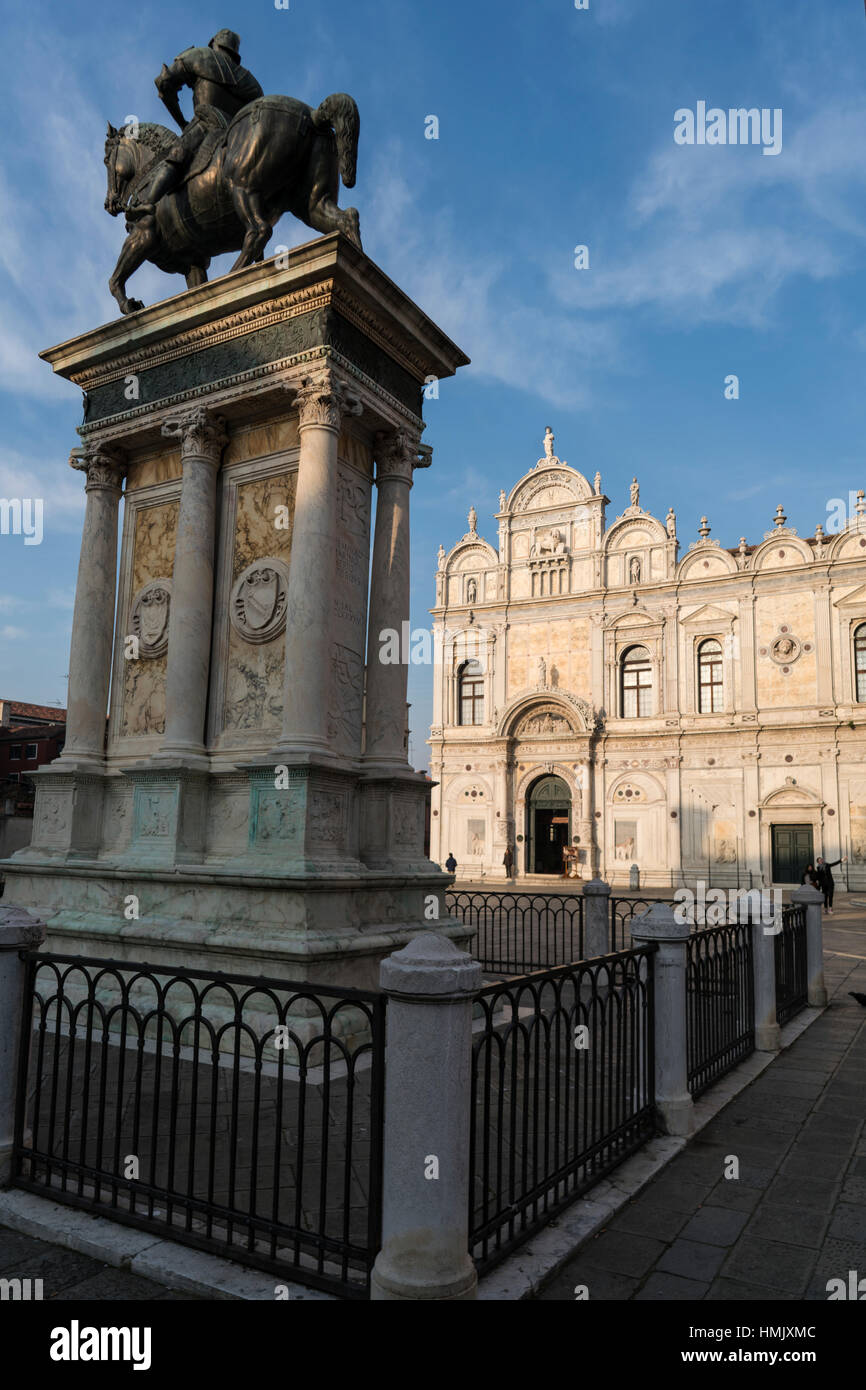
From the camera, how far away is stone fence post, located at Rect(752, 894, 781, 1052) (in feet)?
24.0

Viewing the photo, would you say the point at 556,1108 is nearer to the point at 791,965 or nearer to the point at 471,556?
the point at 791,965

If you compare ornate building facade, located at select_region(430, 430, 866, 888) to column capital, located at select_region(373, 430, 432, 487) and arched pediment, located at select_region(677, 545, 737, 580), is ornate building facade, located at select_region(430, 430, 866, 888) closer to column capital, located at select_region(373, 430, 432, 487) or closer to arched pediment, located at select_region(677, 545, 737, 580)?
arched pediment, located at select_region(677, 545, 737, 580)

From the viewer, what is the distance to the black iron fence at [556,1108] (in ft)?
11.4

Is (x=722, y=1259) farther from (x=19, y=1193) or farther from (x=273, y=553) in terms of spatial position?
(x=273, y=553)

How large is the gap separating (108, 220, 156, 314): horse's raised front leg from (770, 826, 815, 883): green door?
27003 millimetres

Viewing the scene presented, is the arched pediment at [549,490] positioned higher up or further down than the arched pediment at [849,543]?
higher up

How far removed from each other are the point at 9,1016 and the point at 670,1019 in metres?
3.67

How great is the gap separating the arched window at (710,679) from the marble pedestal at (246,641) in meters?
25.0

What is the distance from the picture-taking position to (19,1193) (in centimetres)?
418

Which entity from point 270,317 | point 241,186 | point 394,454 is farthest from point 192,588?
point 241,186

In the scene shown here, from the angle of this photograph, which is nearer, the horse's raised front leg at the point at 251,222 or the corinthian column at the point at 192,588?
the corinthian column at the point at 192,588

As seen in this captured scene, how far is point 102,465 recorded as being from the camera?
9484 mm

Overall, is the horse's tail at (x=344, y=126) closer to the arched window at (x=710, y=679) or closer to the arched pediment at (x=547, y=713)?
the arched pediment at (x=547, y=713)

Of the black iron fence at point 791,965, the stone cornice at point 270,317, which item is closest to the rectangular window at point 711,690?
the black iron fence at point 791,965
